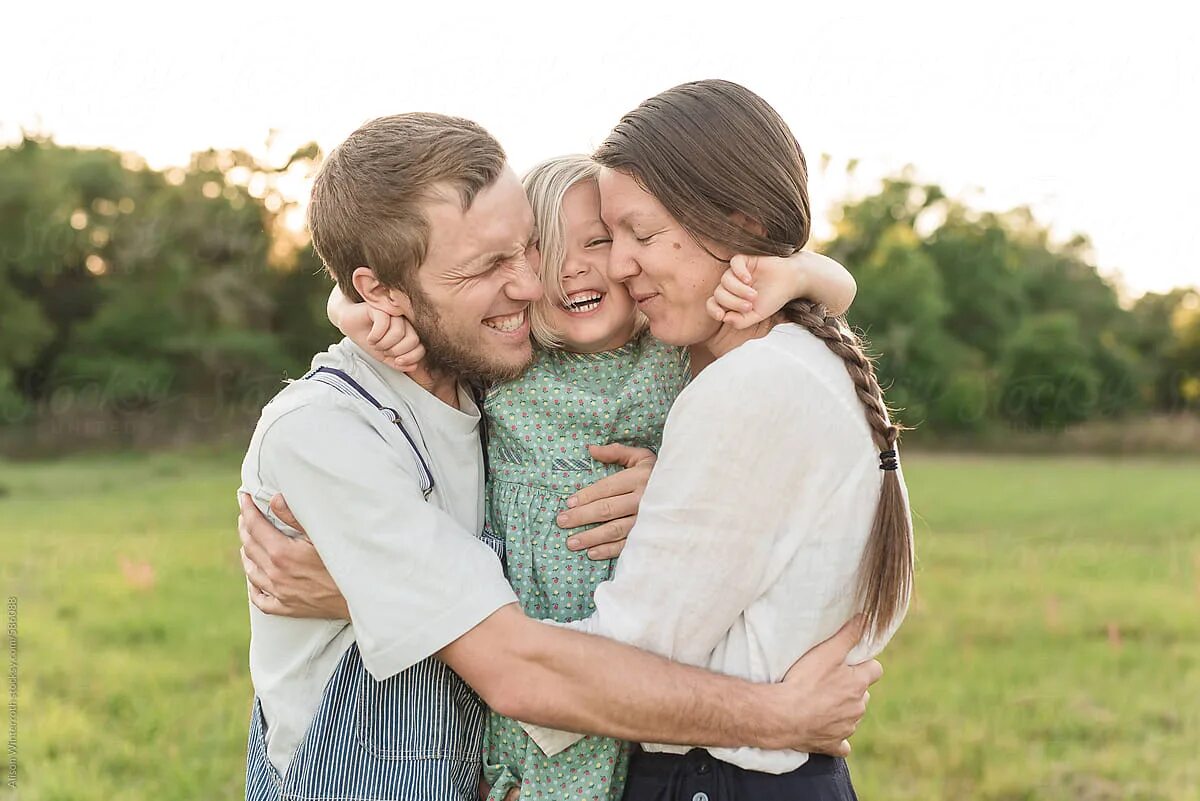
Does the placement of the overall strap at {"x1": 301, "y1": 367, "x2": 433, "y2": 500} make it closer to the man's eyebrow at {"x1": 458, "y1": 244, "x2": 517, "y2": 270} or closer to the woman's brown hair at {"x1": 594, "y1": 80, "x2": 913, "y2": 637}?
the man's eyebrow at {"x1": 458, "y1": 244, "x2": 517, "y2": 270}

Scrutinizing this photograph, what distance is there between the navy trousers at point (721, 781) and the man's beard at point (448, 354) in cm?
90

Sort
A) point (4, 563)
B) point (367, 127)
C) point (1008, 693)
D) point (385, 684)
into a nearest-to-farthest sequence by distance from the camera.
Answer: point (385, 684) < point (367, 127) < point (1008, 693) < point (4, 563)

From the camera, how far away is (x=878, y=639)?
2.51 m

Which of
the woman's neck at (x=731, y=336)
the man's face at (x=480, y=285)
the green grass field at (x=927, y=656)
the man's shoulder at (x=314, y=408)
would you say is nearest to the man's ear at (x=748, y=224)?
the woman's neck at (x=731, y=336)

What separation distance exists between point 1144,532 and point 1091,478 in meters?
4.93

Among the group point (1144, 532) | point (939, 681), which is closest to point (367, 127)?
point (939, 681)

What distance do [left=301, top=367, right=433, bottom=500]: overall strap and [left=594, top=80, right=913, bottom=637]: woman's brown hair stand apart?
72 centimetres

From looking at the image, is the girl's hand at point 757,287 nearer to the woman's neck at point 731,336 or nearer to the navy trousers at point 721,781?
the woman's neck at point 731,336

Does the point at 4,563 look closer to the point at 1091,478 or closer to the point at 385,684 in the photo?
the point at 385,684

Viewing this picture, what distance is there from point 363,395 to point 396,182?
46 centimetres

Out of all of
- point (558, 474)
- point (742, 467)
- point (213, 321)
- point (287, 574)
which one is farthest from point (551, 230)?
point (213, 321)

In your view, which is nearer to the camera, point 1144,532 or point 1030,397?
point 1144,532

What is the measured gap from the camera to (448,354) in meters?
2.71

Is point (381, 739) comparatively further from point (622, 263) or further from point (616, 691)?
point (622, 263)
